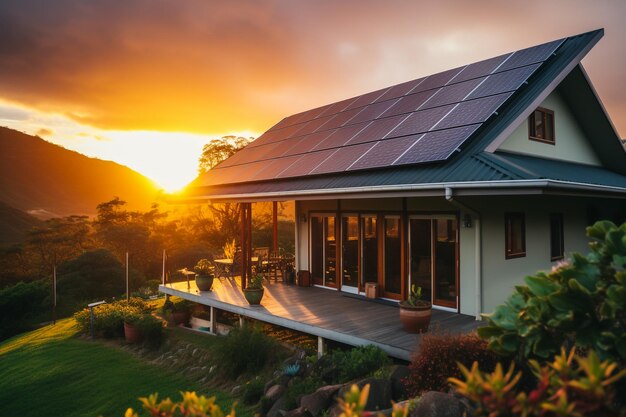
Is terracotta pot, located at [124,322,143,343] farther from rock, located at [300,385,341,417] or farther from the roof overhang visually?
rock, located at [300,385,341,417]

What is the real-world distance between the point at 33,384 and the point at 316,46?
535 inches

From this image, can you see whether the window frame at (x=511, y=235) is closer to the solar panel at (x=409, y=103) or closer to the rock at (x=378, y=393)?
the solar panel at (x=409, y=103)

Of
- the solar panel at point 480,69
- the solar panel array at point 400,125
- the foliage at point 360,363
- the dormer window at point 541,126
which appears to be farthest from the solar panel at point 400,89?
the foliage at point 360,363

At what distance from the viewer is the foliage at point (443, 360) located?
204 inches

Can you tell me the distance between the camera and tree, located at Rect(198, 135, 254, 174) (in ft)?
105

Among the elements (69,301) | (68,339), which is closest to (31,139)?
(69,301)

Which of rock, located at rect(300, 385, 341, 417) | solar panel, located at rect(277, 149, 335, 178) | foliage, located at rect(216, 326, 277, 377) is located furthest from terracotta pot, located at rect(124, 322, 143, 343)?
rock, located at rect(300, 385, 341, 417)

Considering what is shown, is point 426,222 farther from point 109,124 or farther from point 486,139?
point 109,124

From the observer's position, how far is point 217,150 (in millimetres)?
31953

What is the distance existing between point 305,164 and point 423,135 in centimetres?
365

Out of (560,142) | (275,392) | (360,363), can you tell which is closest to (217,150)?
(560,142)

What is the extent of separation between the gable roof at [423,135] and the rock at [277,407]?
172 inches

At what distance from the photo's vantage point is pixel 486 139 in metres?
8.73

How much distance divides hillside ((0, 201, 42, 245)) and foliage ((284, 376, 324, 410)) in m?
40.8
